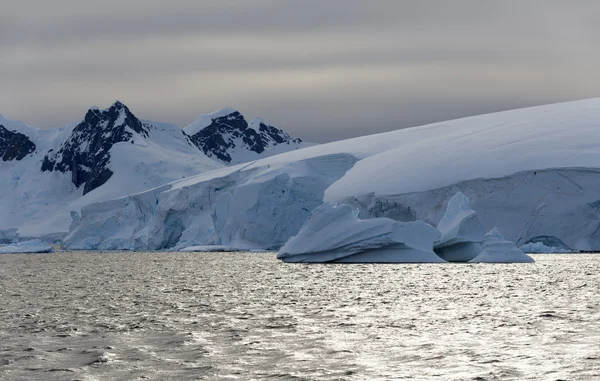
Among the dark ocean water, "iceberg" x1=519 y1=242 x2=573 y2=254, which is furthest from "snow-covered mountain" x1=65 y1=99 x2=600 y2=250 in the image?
the dark ocean water

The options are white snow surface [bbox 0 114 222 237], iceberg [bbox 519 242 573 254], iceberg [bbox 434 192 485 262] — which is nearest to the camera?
iceberg [bbox 434 192 485 262]

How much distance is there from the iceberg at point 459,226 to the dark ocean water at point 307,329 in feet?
19.5

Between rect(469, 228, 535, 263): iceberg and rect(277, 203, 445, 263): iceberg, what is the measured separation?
2.93 m

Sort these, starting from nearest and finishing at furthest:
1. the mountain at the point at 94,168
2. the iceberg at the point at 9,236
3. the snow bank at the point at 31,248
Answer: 1. the snow bank at the point at 31,248
2. the iceberg at the point at 9,236
3. the mountain at the point at 94,168

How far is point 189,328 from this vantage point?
75.5 ft

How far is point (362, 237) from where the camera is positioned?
4600cm

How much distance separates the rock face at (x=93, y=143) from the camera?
588 ft

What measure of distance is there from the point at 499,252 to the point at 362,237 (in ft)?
27.6

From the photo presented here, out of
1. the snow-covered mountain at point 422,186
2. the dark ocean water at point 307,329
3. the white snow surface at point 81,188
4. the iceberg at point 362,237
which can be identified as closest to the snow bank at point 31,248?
the snow-covered mountain at point 422,186

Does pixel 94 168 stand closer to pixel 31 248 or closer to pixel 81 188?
pixel 81 188

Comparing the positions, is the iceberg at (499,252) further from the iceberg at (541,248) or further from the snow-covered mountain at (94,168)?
the snow-covered mountain at (94,168)

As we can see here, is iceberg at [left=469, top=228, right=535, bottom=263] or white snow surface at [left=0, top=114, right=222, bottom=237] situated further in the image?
white snow surface at [left=0, top=114, right=222, bottom=237]

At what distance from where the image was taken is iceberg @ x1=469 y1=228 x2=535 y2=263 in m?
48.4

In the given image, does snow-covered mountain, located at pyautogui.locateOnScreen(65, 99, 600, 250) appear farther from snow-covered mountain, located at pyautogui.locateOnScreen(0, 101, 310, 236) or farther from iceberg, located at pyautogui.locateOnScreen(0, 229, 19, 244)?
snow-covered mountain, located at pyautogui.locateOnScreen(0, 101, 310, 236)
